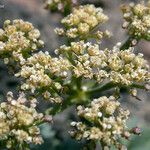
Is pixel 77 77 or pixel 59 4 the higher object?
pixel 59 4

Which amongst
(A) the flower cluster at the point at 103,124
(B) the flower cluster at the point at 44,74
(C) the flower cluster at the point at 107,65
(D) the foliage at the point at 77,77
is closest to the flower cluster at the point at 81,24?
(D) the foliage at the point at 77,77

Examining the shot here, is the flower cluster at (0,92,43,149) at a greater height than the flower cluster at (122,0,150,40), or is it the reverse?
the flower cluster at (122,0,150,40)

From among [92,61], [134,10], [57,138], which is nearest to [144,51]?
[57,138]

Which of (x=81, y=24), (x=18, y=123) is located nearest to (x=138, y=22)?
(x=81, y=24)

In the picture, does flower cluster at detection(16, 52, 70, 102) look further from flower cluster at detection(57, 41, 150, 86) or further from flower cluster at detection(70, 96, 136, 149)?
flower cluster at detection(70, 96, 136, 149)

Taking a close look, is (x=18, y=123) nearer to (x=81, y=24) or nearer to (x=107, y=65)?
(x=107, y=65)

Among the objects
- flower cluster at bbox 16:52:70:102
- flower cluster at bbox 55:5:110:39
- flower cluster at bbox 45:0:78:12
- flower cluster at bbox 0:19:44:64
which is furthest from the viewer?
flower cluster at bbox 45:0:78:12

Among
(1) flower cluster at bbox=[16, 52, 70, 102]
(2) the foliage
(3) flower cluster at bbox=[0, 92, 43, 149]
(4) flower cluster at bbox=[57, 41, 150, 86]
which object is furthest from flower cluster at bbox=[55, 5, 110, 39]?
(3) flower cluster at bbox=[0, 92, 43, 149]
